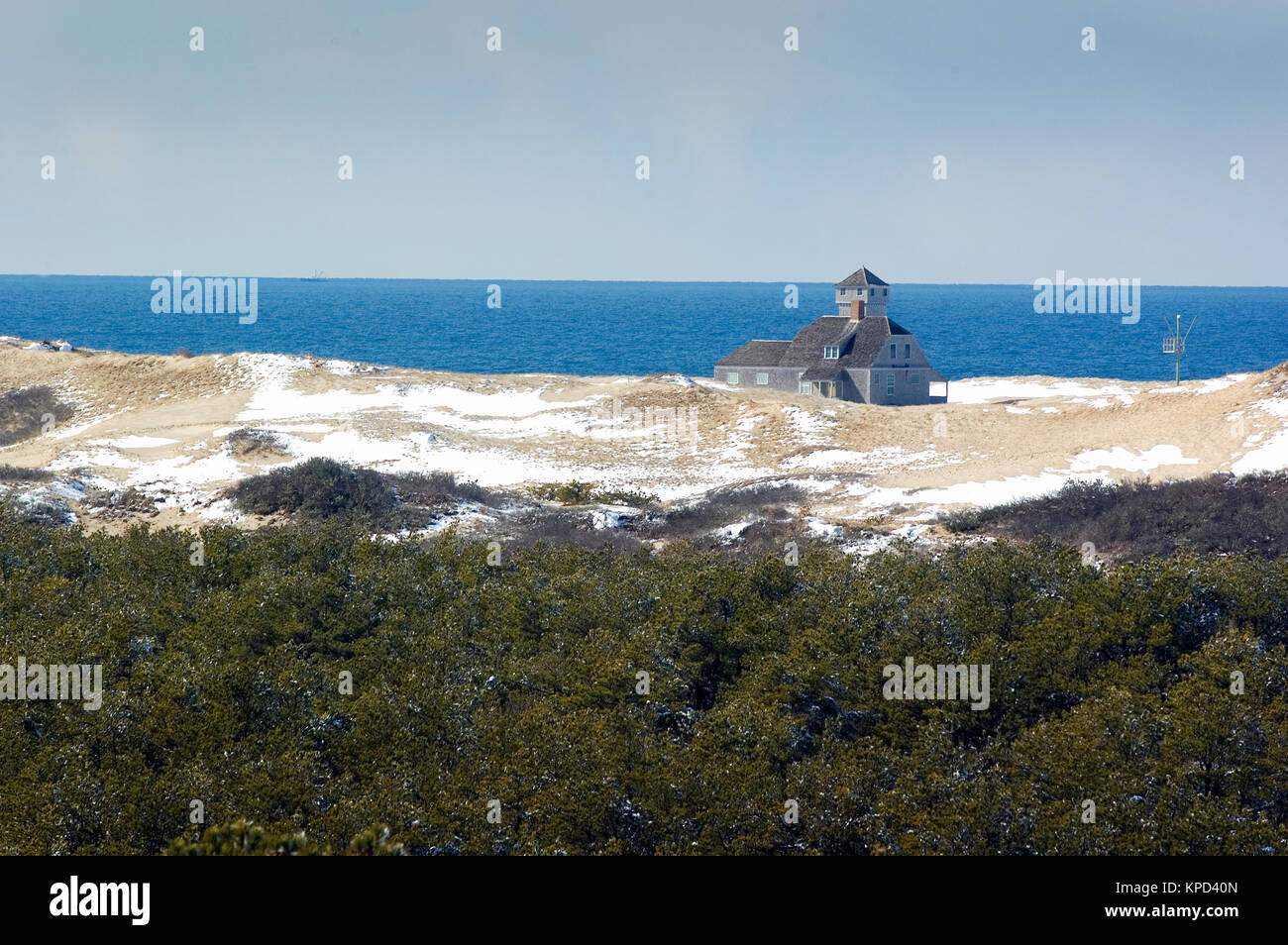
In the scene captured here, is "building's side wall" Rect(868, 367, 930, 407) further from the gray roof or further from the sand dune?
the sand dune

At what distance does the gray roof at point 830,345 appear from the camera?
6172 centimetres

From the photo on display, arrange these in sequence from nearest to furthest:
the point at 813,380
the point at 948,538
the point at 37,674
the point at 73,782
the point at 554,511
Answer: the point at 73,782, the point at 37,674, the point at 948,538, the point at 554,511, the point at 813,380

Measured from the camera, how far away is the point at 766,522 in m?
34.2

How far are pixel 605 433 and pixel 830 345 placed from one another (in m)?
16.6

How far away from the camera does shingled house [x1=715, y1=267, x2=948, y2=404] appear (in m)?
60.9

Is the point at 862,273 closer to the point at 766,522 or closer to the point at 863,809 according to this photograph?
the point at 766,522

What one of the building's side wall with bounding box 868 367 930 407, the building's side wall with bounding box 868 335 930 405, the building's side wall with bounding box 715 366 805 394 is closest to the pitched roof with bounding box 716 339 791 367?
the building's side wall with bounding box 715 366 805 394

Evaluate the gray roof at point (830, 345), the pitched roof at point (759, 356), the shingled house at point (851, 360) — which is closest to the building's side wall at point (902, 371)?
the shingled house at point (851, 360)

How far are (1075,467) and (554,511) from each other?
1830cm

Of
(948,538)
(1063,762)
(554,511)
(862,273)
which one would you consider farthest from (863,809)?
(862,273)

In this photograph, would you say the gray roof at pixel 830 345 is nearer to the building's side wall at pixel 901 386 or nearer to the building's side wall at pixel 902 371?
the building's side wall at pixel 902 371

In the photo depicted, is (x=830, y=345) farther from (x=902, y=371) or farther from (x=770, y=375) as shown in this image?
(x=902, y=371)

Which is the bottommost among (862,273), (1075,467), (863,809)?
(863,809)
